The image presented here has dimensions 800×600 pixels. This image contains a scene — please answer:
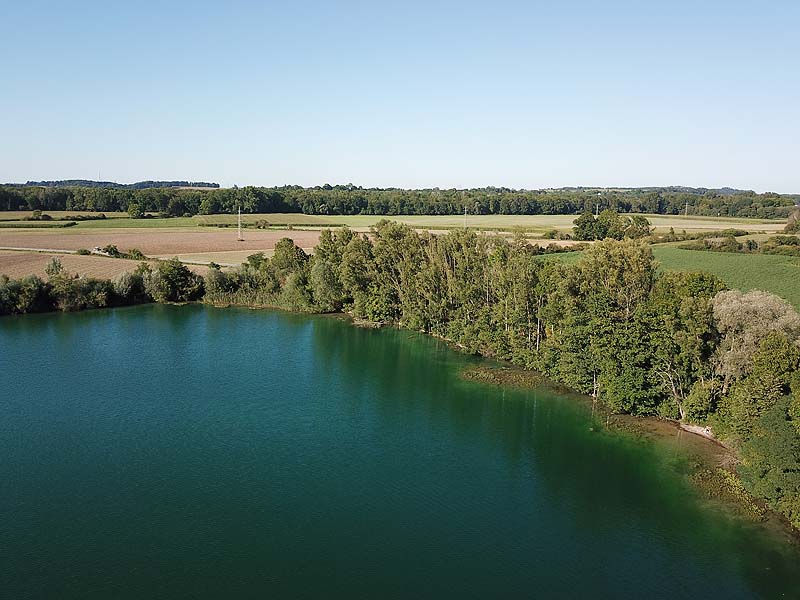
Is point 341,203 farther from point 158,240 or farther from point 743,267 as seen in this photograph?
point 743,267

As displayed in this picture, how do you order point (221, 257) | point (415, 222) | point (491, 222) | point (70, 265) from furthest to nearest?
point (415, 222), point (491, 222), point (221, 257), point (70, 265)

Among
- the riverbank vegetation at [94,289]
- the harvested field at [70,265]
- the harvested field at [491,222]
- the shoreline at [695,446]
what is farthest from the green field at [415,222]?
the shoreline at [695,446]

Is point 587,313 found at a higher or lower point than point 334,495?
higher

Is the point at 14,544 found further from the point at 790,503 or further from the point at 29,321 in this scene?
the point at 29,321

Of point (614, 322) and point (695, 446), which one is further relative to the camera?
point (614, 322)

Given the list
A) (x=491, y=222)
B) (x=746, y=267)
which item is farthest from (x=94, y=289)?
(x=491, y=222)

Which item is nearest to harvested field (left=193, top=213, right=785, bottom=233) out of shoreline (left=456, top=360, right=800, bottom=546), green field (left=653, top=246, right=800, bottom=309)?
green field (left=653, top=246, right=800, bottom=309)
